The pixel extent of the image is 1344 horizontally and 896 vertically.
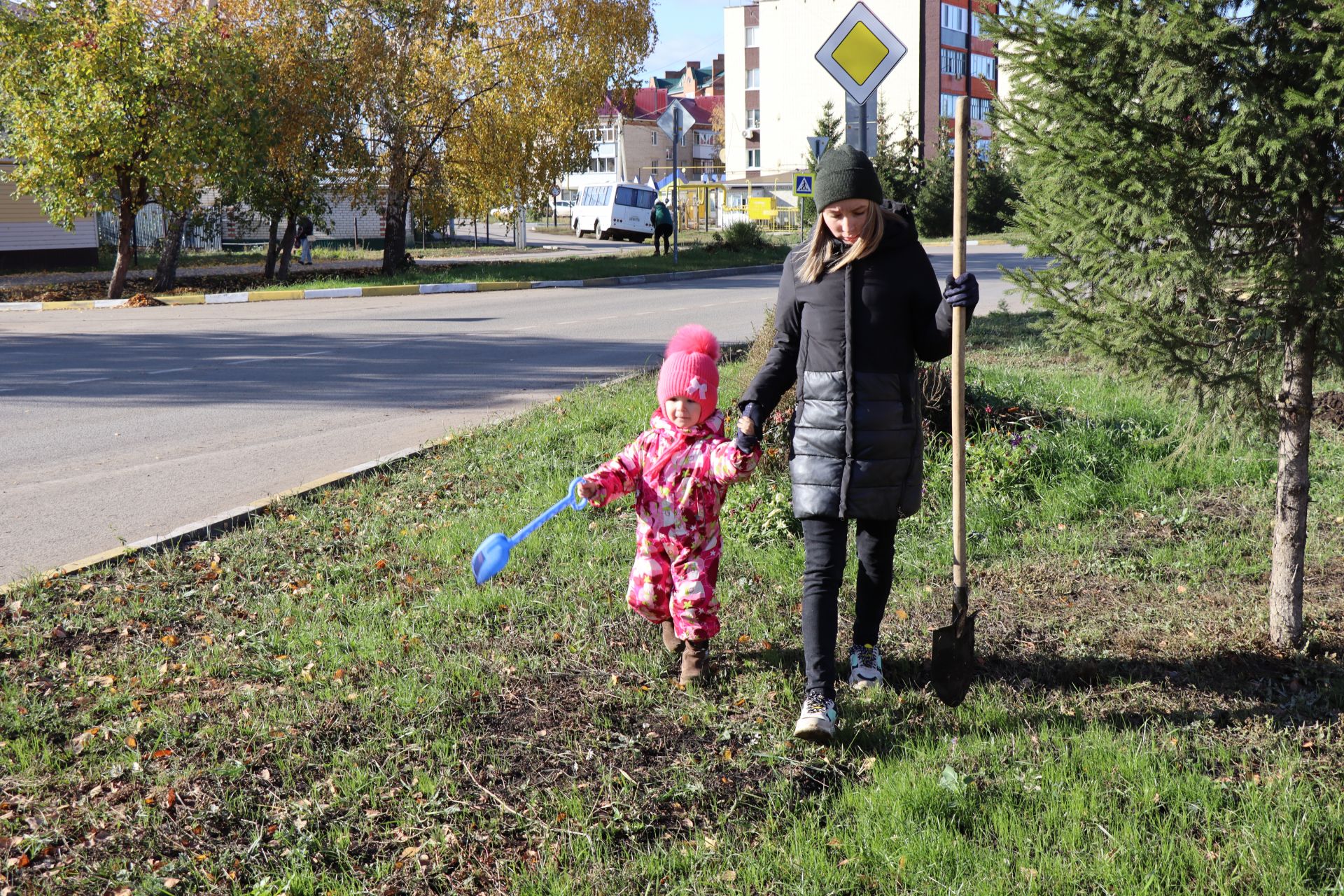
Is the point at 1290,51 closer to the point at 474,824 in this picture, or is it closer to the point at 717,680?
the point at 717,680

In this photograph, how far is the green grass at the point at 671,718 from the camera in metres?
2.95

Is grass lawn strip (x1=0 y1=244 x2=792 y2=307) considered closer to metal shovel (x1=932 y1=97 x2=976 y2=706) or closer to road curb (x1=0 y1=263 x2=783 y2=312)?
road curb (x1=0 y1=263 x2=783 y2=312)

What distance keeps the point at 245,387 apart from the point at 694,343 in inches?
302

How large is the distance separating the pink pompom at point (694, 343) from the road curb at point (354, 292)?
17916 mm

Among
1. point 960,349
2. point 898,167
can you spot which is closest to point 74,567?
point 960,349

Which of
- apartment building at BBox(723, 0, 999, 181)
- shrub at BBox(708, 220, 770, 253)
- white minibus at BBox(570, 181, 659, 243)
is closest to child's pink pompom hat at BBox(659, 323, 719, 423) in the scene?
shrub at BBox(708, 220, 770, 253)

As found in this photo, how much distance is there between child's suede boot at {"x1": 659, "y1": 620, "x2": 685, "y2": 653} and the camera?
13.9 ft

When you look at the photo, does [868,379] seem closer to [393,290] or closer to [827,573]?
[827,573]

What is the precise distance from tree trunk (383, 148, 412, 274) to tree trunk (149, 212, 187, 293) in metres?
4.07

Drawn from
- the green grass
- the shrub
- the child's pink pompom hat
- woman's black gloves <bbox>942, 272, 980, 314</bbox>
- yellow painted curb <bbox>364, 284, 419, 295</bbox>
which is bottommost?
the green grass

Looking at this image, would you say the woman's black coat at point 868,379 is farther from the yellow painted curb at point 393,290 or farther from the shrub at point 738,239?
the shrub at point 738,239

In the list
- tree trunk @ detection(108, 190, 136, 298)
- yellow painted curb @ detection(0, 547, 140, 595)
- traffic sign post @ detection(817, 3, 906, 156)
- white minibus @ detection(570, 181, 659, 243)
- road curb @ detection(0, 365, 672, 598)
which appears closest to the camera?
yellow painted curb @ detection(0, 547, 140, 595)

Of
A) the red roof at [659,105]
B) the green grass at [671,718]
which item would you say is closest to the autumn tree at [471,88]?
the green grass at [671,718]

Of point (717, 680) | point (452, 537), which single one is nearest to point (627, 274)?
point (452, 537)
